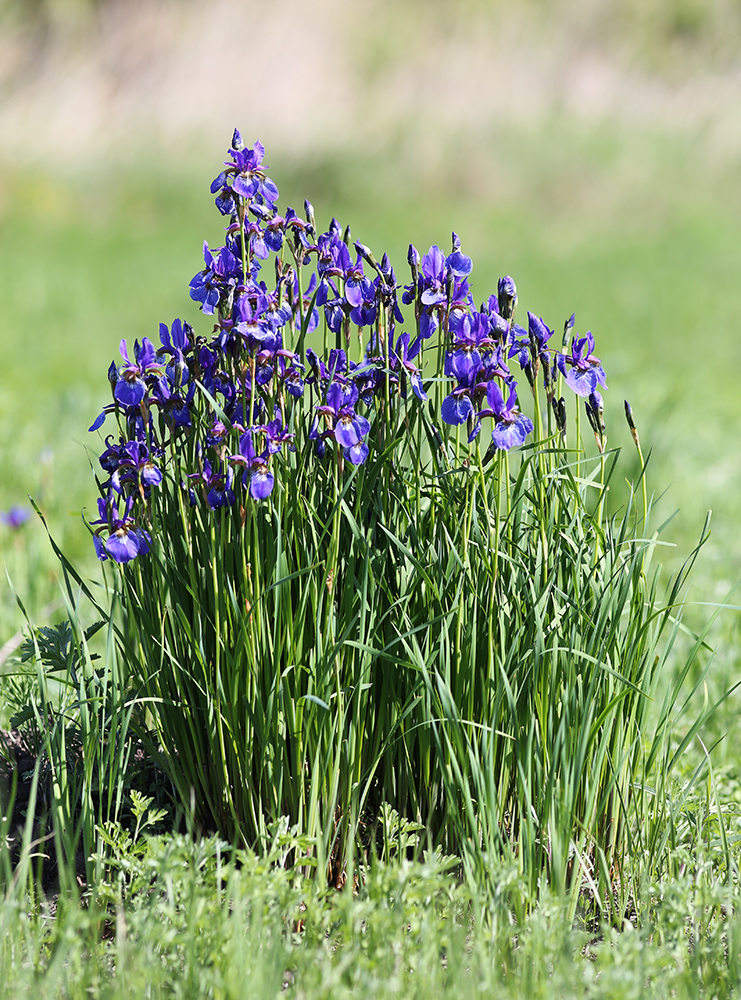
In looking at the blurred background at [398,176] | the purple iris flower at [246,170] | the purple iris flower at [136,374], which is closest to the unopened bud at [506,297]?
the purple iris flower at [246,170]

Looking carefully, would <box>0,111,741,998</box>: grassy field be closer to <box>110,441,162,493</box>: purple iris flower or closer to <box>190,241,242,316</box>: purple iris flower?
<box>110,441,162,493</box>: purple iris flower

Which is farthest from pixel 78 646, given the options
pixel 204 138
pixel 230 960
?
pixel 204 138

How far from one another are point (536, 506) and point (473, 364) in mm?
329

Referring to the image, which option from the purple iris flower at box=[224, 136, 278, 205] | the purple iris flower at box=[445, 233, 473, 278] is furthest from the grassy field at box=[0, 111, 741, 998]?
the purple iris flower at box=[224, 136, 278, 205]

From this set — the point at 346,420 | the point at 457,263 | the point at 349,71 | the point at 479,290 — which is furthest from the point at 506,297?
the point at 349,71

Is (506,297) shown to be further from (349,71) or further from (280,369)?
(349,71)

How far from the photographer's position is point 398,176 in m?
16.7

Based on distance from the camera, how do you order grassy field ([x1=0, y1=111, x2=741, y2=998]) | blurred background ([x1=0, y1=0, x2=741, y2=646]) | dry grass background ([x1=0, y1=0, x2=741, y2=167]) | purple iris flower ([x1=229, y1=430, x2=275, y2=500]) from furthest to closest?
1. dry grass background ([x1=0, y1=0, x2=741, y2=167])
2. blurred background ([x1=0, y1=0, x2=741, y2=646])
3. purple iris flower ([x1=229, y1=430, x2=275, y2=500])
4. grassy field ([x1=0, y1=111, x2=741, y2=998])

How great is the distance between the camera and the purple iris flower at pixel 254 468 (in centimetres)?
159

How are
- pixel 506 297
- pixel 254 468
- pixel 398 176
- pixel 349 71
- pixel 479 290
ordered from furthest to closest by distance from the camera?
pixel 349 71
pixel 398 176
pixel 479 290
pixel 506 297
pixel 254 468

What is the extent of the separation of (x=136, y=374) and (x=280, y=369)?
10.7 inches

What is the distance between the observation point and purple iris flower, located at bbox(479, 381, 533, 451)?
1.60m

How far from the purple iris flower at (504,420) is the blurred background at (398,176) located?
6.30 feet

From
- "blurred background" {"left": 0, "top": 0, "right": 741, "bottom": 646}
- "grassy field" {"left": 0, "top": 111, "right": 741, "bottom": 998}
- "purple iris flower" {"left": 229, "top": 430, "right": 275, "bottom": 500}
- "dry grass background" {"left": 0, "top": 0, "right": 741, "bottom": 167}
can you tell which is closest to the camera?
"grassy field" {"left": 0, "top": 111, "right": 741, "bottom": 998}
